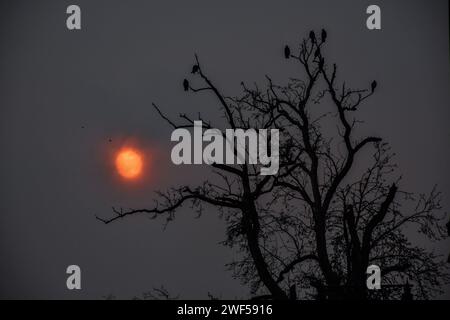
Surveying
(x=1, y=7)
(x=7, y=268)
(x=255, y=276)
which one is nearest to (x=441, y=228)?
(x=255, y=276)

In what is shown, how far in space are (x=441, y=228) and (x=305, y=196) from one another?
11.2 feet

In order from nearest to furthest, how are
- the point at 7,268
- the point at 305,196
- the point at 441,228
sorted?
the point at 441,228, the point at 305,196, the point at 7,268

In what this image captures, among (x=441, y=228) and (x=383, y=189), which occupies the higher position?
(x=383, y=189)

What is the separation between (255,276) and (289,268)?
50.4 inches

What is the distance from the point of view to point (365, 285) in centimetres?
1298

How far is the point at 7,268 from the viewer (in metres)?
36.6
